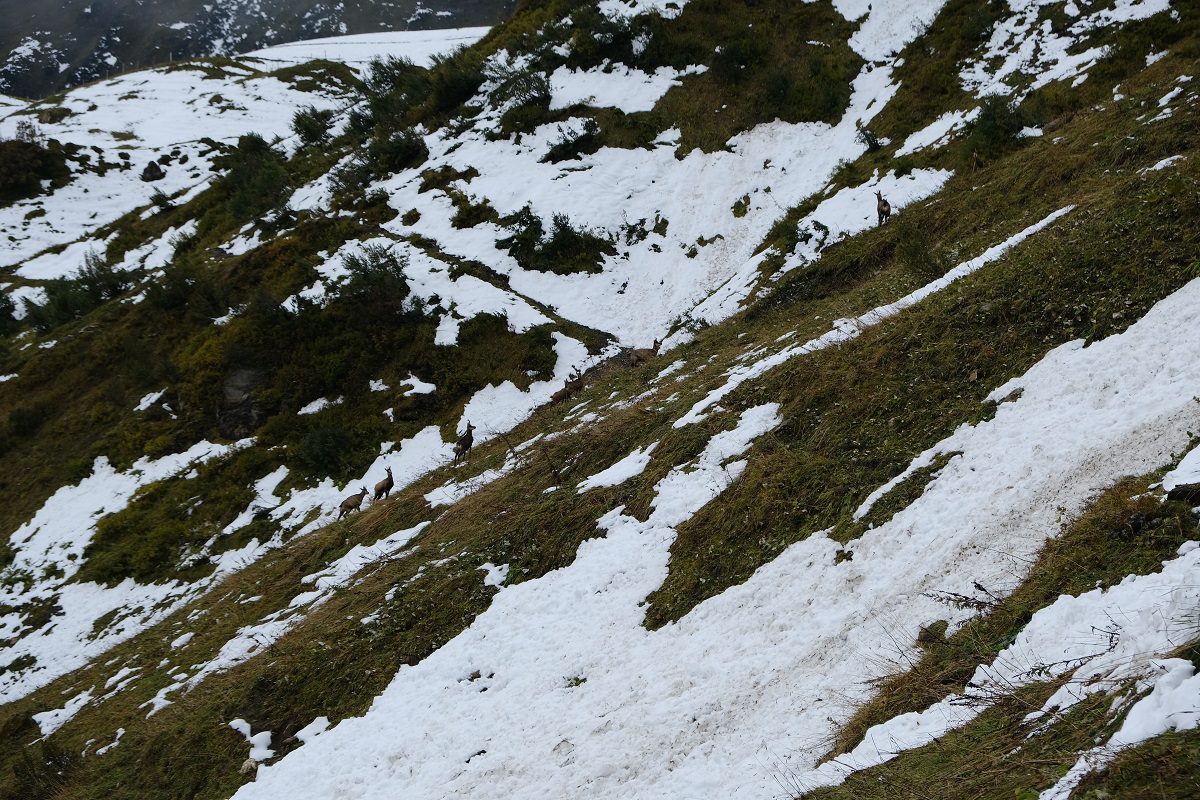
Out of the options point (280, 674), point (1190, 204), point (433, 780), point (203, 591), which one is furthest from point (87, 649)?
point (1190, 204)

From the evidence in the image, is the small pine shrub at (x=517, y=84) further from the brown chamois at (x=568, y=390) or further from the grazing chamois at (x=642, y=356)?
the brown chamois at (x=568, y=390)

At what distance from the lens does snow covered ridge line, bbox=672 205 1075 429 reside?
9.05 m

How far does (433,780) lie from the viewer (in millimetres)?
6109

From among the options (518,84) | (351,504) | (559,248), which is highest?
(518,84)

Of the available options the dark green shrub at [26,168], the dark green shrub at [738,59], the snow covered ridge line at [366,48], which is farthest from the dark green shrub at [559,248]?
the snow covered ridge line at [366,48]

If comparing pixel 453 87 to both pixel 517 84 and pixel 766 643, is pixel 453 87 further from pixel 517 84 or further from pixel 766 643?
pixel 766 643

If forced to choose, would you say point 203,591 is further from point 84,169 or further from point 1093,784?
point 84,169

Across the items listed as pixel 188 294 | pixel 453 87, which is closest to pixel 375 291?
pixel 188 294

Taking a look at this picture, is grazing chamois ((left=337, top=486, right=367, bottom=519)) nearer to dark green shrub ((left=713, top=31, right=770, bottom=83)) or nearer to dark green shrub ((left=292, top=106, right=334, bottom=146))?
dark green shrub ((left=713, top=31, right=770, bottom=83))

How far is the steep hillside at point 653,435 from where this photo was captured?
15.6ft

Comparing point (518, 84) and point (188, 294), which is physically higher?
point (518, 84)

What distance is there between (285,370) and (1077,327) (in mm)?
19999

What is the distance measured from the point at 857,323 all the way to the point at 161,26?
4716 inches

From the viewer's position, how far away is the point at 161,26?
92.4 m
